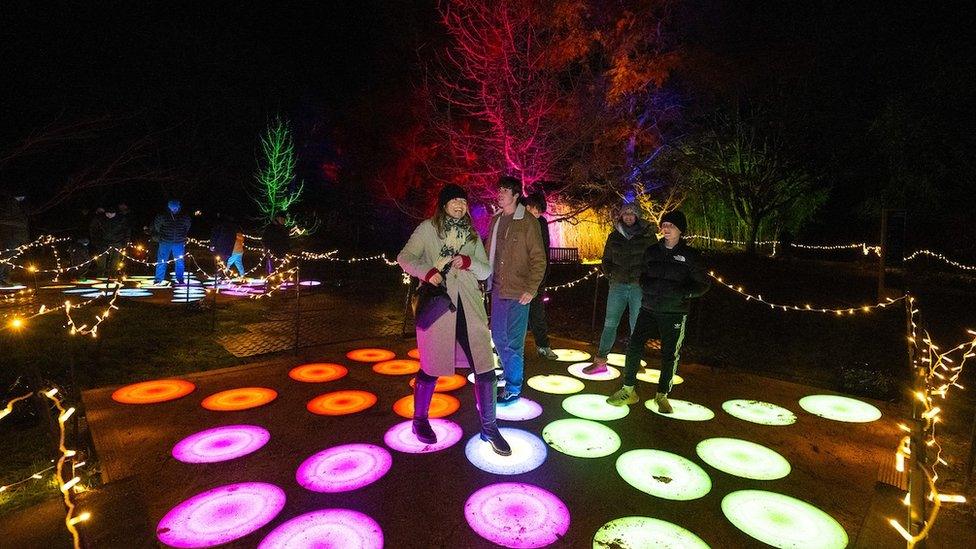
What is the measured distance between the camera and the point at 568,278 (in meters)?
14.6

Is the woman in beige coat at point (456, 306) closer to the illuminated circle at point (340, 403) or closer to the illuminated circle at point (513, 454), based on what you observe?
the illuminated circle at point (513, 454)

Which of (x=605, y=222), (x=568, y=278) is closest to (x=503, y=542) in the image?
(x=568, y=278)

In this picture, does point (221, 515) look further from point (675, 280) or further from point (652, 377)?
point (652, 377)

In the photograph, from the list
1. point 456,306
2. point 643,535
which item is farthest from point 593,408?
point 456,306

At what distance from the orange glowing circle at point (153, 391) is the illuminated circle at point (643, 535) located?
13.5 ft

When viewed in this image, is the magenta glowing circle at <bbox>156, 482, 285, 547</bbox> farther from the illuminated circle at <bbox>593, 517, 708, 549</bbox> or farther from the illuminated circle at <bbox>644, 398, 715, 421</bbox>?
the illuminated circle at <bbox>644, 398, 715, 421</bbox>

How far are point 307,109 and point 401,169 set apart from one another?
32.2 feet

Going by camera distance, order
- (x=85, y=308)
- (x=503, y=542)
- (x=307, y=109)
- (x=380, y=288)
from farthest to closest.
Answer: (x=307, y=109) < (x=380, y=288) < (x=85, y=308) < (x=503, y=542)

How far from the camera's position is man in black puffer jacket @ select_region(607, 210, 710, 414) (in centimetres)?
410

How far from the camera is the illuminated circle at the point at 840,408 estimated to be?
14.5 feet

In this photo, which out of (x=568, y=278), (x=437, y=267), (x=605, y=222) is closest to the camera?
(x=437, y=267)

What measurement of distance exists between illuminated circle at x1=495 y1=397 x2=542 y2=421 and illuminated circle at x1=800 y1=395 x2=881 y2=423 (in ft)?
8.81

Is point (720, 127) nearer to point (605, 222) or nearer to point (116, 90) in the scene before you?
point (605, 222)

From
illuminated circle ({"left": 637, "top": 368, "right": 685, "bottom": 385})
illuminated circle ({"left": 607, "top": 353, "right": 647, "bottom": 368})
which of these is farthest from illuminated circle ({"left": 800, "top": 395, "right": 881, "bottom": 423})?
illuminated circle ({"left": 607, "top": 353, "right": 647, "bottom": 368})
